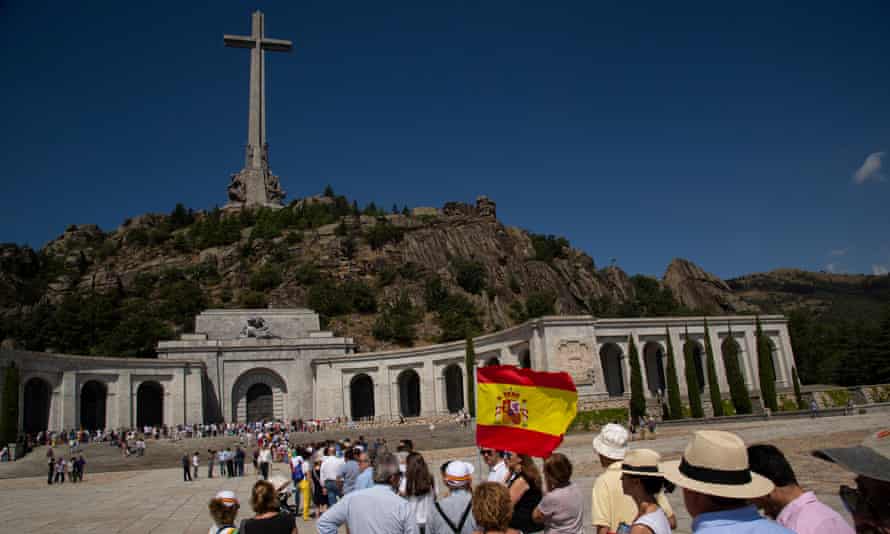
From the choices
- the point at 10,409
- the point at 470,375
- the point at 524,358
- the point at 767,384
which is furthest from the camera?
the point at 524,358

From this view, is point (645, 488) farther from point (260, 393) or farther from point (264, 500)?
point (260, 393)

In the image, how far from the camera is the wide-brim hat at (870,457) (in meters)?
3.06

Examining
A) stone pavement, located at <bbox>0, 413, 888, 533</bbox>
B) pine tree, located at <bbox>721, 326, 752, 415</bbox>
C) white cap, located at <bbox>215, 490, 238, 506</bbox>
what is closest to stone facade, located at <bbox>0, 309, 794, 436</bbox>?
pine tree, located at <bbox>721, 326, 752, 415</bbox>

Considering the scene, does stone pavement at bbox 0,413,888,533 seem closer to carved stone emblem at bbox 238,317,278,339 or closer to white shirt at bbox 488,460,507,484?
white shirt at bbox 488,460,507,484

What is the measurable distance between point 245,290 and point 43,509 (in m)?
59.7

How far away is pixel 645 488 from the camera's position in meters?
4.41

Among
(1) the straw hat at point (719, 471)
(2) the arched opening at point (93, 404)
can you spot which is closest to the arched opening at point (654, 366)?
(2) the arched opening at point (93, 404)

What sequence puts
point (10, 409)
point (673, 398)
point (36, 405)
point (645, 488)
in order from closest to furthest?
point (645, 488) < point (10, 409) < point (673, 398) < point (36, 405)

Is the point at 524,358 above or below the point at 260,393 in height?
above

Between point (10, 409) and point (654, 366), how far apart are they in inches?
1592

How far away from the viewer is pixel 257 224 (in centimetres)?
8594

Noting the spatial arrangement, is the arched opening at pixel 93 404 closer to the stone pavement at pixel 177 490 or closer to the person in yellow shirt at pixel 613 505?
the stone pavement at pixel 177 490

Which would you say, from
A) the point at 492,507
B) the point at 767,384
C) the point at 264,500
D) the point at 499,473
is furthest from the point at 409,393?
the point at 492,507

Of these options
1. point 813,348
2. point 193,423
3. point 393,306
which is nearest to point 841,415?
point 813,348
